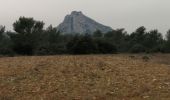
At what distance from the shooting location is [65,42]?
56.1m

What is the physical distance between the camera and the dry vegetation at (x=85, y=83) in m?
12.4

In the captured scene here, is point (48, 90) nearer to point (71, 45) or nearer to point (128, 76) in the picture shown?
point (128, 76)

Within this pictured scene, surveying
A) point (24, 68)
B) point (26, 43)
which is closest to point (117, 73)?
point (24, 68)

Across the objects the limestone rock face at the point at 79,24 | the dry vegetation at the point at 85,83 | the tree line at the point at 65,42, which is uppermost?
the limestone rock face at the point at 79,24

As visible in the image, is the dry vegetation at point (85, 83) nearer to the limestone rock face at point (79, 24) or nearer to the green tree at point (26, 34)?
the green tree at point (26, 34)

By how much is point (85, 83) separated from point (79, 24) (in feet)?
369

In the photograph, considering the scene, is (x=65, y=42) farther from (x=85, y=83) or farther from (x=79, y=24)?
(x=79, y=24)

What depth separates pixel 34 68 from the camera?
18047 mm

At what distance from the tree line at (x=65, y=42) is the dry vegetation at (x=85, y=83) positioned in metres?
23.7

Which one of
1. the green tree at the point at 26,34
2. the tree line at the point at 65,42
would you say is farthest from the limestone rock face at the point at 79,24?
the green tree at the point at 26,34

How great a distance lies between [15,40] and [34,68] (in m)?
32.7

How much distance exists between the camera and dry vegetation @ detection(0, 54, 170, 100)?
12.4 m

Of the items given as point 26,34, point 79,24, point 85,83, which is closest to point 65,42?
point 26,34

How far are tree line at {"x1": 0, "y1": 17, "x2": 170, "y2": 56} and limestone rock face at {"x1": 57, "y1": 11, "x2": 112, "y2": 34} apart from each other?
48017mm
